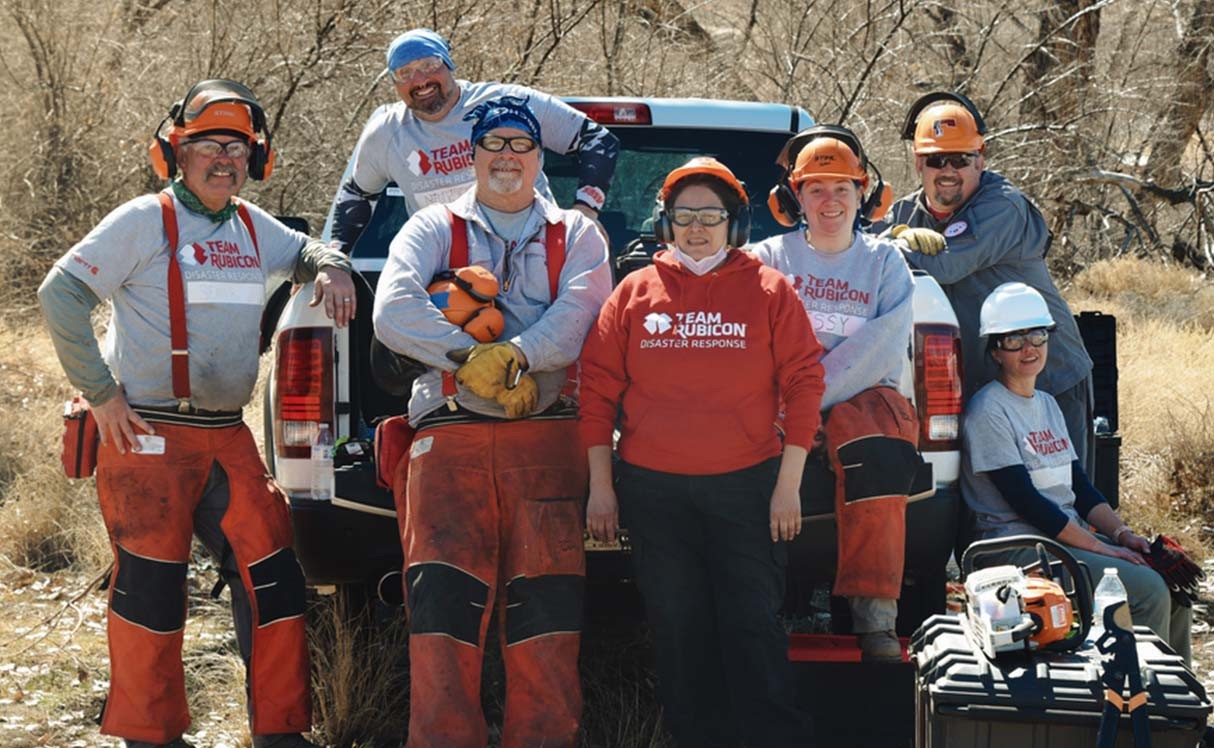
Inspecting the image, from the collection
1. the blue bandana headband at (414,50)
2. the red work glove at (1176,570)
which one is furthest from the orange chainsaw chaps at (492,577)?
the red work glove at (1176,570)

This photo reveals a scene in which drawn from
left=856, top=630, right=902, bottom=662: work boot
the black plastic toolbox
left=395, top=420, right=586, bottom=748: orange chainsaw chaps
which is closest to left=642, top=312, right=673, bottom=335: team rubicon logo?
left=395, top=420, right=586, bottom=748: orange chainsaw chaps

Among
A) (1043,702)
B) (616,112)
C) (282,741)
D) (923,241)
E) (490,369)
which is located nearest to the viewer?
(1043,702)

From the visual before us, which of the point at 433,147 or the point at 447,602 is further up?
the point at 433,147

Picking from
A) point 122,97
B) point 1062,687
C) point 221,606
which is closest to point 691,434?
point 1062,687

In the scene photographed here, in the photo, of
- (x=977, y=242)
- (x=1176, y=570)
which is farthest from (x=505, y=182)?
(x=1176, y=570)

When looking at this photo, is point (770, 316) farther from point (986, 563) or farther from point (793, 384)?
point (986, 563)

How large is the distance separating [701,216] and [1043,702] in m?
1.67

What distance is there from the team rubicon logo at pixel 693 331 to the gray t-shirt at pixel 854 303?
1.09ft

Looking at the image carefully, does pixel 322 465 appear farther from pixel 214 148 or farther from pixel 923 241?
pixel 923 241

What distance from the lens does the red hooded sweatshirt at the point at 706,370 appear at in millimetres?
4273

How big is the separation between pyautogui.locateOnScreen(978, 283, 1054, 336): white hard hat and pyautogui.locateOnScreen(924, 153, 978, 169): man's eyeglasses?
63 centimetres

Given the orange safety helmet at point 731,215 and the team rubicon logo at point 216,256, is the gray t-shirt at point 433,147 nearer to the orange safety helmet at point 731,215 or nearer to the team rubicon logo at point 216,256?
the team rubicon logo at point 216,256

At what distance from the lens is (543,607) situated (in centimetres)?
436

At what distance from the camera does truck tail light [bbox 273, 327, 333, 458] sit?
Answer: 4691 mm
